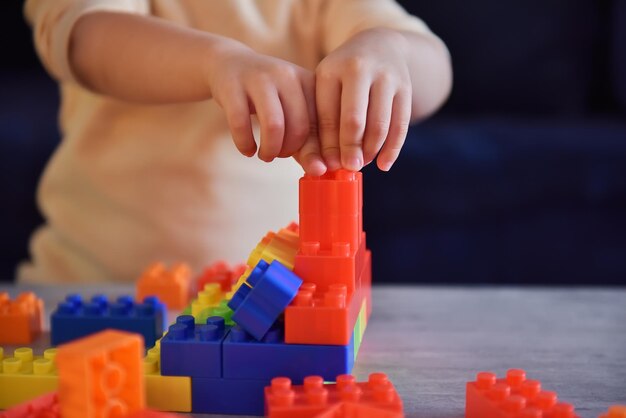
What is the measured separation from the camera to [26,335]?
1.98 ft

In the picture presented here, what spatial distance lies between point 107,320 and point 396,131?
0.83 feet

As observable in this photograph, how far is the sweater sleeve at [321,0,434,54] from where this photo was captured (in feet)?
2.63

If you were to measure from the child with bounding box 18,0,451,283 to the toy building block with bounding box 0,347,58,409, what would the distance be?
23 centimetres

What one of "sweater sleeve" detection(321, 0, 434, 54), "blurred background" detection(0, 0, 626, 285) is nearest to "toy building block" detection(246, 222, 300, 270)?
"sweater sleeve" detection(321, 0, 434, 54)

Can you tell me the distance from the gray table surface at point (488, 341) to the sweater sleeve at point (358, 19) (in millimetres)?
264

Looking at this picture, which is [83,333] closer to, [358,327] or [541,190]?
[358,327]

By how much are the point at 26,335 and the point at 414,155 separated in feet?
3.37

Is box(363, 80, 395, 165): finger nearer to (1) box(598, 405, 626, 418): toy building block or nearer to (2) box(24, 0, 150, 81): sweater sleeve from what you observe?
(1) box(598, 405, 626, 418): toy building block

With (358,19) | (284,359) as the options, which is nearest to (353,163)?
(284,359)

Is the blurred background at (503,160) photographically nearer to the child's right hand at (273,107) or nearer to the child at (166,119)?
the child at (166,119)

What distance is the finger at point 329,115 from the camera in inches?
20.1

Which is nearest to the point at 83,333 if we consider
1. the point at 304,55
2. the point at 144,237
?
the point at 144,237

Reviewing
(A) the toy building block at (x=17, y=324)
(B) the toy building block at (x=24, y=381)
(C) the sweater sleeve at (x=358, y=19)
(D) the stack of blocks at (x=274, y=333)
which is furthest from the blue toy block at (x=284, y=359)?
(C) the sweater sleeve at (x=358, y=19)

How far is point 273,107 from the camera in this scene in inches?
19.8
